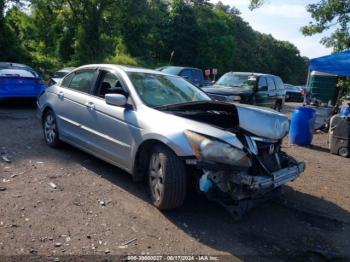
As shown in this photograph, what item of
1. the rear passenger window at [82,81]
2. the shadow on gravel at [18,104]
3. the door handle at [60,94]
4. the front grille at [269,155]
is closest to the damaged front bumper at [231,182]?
→ the front grille at [269,155]

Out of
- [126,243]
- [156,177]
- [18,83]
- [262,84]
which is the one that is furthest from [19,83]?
[126,243]

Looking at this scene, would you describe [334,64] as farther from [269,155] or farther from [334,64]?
[269,155]

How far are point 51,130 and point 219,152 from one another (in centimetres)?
396

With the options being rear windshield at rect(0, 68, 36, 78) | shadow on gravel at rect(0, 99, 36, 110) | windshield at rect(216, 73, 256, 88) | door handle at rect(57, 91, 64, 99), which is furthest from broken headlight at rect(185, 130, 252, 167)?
windshield at rect(216, 73, 256, 88)

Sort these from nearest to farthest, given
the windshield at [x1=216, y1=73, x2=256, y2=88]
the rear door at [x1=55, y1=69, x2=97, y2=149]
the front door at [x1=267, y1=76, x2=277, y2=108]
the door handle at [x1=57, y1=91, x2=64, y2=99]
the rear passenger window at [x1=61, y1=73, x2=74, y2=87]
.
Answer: the rear door at [x1=55, y1=69, x2=97, y2=149] < the door handle at [x1=57, y1=91, x2=64, y2=99] < the rear passenger window at [x1=61, y1=73, x2=74, y2=87] < the windshield at [x1=216, y1=73, x2=256, y2=88] < the front door at [x1=267, y1=76, x2=277, y2=108]

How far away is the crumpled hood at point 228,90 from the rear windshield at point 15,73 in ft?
16.5

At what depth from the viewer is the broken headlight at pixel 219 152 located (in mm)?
4402

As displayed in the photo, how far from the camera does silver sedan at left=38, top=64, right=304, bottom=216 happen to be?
14.7 ft

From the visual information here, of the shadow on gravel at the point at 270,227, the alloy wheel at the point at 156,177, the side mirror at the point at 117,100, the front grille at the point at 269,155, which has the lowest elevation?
the shadow on gravel at the point at 270,227

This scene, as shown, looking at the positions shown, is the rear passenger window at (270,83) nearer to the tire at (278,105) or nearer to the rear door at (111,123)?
the tire at (278,105)

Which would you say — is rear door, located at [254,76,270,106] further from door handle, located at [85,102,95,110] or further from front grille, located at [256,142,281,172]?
front grille, located at [256,142,281,172]

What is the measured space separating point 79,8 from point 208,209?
31.4 m

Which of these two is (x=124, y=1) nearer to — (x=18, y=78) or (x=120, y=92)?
(x=18, y=78)

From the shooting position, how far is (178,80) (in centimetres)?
661
